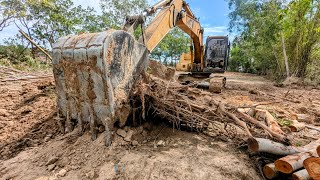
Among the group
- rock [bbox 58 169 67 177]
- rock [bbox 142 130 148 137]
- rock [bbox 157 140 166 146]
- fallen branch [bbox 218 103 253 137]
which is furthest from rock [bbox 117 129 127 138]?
fallen branch [bbox 218 103 253 137]

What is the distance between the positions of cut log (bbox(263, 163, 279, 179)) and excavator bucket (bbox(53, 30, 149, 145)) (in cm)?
174

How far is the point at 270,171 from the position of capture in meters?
2.35

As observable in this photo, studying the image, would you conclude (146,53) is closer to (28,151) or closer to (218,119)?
(218,119)

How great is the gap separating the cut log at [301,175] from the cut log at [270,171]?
0.19m

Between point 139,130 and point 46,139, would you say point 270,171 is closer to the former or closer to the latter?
point 139,130

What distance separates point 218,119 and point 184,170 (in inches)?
36.6

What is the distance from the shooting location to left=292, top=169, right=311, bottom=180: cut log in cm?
210

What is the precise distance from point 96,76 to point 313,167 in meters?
2.43

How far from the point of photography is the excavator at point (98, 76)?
2.67 meters

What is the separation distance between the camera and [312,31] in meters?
10.9

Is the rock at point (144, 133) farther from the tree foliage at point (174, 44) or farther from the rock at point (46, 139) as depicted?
the tree foliage at point (174, 44)

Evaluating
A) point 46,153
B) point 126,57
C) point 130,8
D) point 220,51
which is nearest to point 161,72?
point 126,57

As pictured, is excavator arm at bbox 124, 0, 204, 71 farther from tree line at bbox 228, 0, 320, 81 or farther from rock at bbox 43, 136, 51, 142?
tree line at bbox 228, 0, 320, 81

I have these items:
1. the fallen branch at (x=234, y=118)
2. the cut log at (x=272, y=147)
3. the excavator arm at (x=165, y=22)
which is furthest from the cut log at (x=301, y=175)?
the excavator arm at (x=165, y=22)
